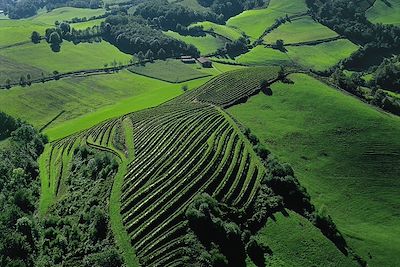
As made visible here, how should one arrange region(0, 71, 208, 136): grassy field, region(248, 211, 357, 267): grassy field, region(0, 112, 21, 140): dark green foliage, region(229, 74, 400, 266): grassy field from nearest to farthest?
region(248, 211, 357, 267): grassy field < region(229, 74, 400, 266): grassy field < region(0, 112, 21, 140): dark green foliage < region(0, 71, 208, 136): grassy field

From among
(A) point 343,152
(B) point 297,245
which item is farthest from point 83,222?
(A) point 343,152

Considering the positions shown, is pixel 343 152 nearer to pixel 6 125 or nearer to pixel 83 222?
pixel 83 222

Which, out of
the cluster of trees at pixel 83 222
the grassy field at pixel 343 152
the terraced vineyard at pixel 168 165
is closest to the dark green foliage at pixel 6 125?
the terraced vineyard at pixel 168 165

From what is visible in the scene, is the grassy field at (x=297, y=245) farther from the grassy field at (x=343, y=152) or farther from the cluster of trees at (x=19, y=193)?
the cluster of trees at (x=19, y=193)

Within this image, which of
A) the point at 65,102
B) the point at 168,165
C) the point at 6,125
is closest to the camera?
the point at 168,165

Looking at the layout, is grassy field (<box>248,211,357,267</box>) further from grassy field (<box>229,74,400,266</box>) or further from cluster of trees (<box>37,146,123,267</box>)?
cluster of trees (<box>37,146,123,267</box>)

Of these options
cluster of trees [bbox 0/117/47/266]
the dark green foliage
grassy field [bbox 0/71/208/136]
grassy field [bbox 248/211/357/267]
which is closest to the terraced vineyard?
cluster of trees [bbox 0/117/47/266]

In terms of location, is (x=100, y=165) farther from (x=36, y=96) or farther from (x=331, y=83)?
(x=331, y=83)
